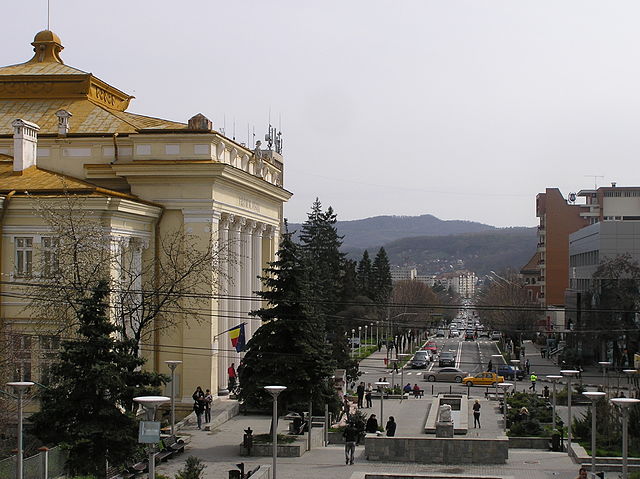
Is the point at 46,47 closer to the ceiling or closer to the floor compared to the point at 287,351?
closer to the ceiling

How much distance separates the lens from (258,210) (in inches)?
2012

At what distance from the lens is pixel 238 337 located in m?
42.7

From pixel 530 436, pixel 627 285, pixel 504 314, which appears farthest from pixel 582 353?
pixel 530 436

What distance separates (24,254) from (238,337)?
986 cm

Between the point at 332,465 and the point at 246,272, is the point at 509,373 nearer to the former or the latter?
the point at 246,272

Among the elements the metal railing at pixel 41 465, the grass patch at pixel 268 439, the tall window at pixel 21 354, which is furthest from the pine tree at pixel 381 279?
the metal railing at pixel 41 465

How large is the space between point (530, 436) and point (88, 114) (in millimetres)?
24718

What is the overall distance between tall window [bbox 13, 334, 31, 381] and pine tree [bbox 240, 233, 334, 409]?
7.41 metres

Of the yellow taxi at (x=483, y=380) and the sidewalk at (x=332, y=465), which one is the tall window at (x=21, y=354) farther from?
the yellow taxi at (x=483, y=380)

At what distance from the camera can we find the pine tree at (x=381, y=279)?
4684 inches

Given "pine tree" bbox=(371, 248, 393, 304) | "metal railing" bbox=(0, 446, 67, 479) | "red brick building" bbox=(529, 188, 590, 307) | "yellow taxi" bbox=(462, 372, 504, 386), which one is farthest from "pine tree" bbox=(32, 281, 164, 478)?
"red brick building" bbox=(529, 188, 590, 307)

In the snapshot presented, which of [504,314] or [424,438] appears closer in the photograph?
[424,438]

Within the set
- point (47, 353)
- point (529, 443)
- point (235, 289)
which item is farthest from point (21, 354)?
point (529, 443)

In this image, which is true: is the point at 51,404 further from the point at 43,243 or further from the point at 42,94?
the point at 42,94
